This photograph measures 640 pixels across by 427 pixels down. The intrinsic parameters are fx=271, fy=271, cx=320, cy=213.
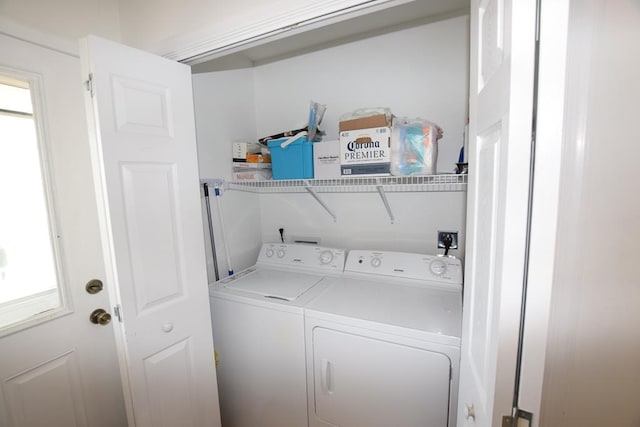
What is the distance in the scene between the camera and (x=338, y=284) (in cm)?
184

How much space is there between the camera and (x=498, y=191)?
601 millimetres

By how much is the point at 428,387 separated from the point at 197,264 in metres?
1.30

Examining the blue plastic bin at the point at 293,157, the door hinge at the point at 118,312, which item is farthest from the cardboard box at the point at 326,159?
the door hinge at the point at 118,312

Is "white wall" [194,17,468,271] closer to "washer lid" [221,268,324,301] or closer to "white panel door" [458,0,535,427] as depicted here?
"washer lid" [221,268,324,301]

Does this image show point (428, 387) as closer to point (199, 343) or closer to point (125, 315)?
point (199, 343)

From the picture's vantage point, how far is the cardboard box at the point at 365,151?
62.3 inches

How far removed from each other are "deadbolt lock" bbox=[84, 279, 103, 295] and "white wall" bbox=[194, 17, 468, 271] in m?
0.80

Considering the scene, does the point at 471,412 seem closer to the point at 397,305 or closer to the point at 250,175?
the point at 397,305

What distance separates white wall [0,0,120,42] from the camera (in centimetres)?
115

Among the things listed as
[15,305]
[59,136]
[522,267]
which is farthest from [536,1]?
[15,305]

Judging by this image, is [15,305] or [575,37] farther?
[15,305]

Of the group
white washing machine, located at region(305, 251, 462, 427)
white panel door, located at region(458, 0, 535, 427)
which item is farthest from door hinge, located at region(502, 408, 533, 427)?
white washing machine, located at region(305, 251, 462, 427)

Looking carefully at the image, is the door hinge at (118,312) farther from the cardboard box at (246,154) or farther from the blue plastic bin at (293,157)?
the cardboard box at (246,154)

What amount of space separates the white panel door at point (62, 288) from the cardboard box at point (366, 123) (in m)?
1.38
